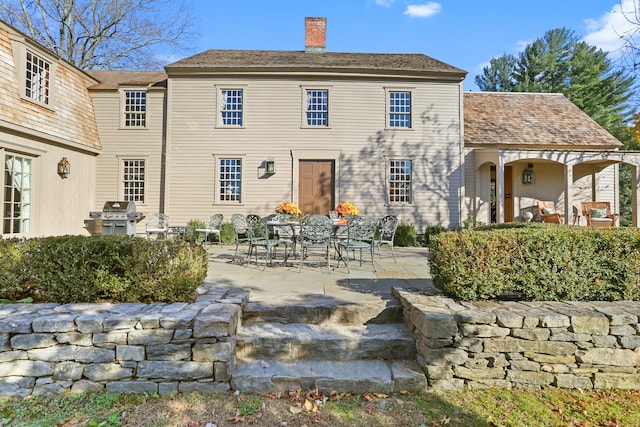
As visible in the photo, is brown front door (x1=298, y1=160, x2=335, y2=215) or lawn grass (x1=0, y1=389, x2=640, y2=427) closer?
lawn grass (x1=0, y1=389, x2=640, y2=427)

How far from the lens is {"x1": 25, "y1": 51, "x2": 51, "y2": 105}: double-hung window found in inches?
314

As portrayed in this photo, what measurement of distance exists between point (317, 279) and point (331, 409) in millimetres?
2411

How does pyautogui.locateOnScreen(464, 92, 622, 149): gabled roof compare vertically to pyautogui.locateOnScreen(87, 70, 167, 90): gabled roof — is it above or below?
below

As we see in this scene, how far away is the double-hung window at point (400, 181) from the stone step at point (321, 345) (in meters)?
8.48

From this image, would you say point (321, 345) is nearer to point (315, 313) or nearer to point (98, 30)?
point (315, 313)

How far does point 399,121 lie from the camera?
36.8ft

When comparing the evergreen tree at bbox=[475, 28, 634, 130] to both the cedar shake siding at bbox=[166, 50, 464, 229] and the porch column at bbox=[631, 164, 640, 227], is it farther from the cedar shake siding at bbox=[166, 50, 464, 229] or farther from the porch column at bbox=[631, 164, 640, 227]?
the cedar shake siding at bbox=[166, 50, 464, 229]

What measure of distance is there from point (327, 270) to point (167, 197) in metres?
7.56

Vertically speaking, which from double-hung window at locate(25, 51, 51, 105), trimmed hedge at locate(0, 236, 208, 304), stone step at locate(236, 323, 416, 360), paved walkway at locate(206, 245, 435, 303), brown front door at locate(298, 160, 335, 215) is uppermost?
double-hung window at locate(25, 51, 51, 105)

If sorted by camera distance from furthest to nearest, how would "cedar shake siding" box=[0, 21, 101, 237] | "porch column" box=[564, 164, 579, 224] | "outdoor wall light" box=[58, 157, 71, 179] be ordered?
1. "porch column" box=[564, 164, 579, 224]
2. "outdoor wall light" box=[58, 157, 71, 179]
3. "cedar shake siding" box=[0, 21, 101, 237]

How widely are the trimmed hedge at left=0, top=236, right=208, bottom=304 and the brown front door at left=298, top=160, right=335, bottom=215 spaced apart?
26.1 feet

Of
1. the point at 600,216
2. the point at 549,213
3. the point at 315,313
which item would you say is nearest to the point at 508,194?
the point at 549,213

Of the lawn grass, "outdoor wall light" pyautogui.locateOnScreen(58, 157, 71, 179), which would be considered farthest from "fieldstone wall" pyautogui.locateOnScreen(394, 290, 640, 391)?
"outdoor wall light" pyautogui.locateOnScreen(58, 157, 71, 179)

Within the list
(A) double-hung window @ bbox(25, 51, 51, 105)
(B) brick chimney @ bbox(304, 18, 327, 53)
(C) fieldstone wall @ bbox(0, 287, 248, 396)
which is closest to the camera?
(C) fieldstone wall @ bbox(0, 287, 248, 396)
